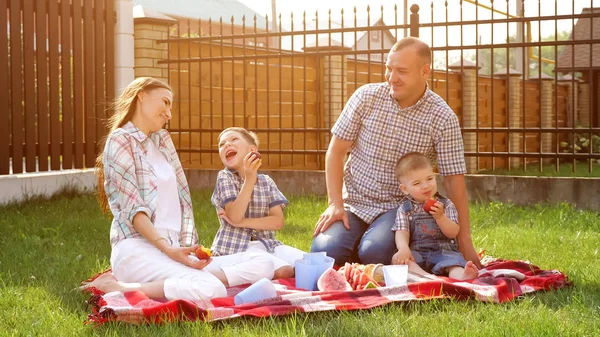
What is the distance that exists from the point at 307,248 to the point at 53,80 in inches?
167

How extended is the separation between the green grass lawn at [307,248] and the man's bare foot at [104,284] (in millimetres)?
78

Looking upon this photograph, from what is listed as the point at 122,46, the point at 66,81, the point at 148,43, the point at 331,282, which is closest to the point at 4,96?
the point at 66,81

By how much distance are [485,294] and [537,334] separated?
0.67 m

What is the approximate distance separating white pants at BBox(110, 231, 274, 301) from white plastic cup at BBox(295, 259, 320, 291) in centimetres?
25

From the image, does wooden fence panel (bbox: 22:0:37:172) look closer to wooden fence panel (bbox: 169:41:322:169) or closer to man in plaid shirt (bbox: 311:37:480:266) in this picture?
wooden fence panel (bbox: 169:41:322:169)

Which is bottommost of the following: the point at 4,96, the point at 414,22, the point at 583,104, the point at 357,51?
the point at 4,96

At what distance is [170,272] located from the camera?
379cm

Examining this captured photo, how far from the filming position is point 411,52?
174 inches

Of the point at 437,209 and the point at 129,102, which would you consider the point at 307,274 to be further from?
the point at 129,102

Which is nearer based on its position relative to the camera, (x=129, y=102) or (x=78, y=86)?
(x=129, y=102)

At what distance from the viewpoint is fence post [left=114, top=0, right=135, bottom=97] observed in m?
9.19

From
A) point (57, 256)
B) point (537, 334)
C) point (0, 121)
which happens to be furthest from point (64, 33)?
point (537, 334)

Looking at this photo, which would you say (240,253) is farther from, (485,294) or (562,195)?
(562,195)

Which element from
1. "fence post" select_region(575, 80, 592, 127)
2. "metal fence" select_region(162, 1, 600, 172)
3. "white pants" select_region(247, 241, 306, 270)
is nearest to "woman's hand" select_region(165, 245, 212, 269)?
"white pants" select_region(247, 241, 306, 270)
